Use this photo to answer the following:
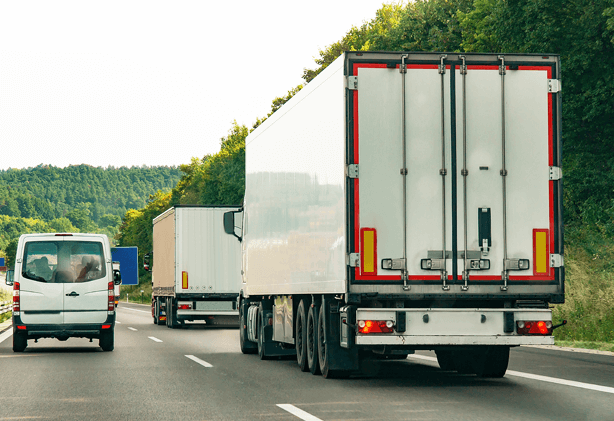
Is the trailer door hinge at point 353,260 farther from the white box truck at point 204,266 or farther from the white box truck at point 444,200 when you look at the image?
the white box truck at point 204,266

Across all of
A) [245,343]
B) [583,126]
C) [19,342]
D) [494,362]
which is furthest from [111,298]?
[583,126]

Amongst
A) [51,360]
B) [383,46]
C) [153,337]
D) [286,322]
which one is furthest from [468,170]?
[383,46]

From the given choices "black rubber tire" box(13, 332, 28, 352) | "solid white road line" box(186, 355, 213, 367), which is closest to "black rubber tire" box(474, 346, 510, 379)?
"solid white road line" box(186, 355, 213, 367)

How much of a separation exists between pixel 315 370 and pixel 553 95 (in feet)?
15.0

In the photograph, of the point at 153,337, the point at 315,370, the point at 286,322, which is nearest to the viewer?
the point at 315,370

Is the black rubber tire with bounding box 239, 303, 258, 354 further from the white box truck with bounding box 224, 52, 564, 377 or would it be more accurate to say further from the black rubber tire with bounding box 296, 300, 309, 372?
the white box truck with bounding box 224, 52, 564, 377

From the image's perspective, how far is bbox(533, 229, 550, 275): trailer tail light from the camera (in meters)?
10.9

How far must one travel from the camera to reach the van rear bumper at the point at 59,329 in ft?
59.6

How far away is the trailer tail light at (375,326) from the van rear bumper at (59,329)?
8935 mm

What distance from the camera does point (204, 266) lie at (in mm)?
27969

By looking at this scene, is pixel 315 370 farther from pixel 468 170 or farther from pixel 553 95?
pixel 553 95

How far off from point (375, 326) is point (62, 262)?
31.2ft

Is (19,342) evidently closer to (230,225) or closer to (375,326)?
(230,225)

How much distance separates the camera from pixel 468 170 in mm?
10922
